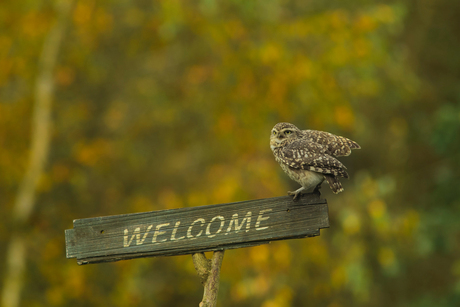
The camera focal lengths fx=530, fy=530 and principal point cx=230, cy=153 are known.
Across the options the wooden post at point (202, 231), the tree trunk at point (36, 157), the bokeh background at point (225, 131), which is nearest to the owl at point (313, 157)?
the wooden post at point (202, 231)

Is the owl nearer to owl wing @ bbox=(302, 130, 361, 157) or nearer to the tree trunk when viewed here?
owl wing @ bbox=(302, 130, 361, 157)

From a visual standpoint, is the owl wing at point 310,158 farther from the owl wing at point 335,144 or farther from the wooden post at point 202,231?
the wooden post at point 202,231

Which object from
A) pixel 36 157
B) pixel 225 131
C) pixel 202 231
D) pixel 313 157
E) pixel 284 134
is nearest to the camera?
pixel 202 231

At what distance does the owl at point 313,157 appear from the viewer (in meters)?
2.52

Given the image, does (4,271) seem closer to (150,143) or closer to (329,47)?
(150,143)

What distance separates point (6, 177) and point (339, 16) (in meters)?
4.78

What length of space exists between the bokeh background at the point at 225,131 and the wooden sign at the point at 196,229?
9.72 feet

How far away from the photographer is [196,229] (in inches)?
97.5

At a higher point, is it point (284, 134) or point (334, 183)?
point (284, 134)

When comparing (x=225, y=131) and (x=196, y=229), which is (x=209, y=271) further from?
(x=225, y=131)

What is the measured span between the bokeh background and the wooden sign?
296cm

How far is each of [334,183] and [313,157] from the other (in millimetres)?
178

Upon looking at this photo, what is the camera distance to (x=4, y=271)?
289 inches

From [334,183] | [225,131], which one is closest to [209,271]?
[334,183]
